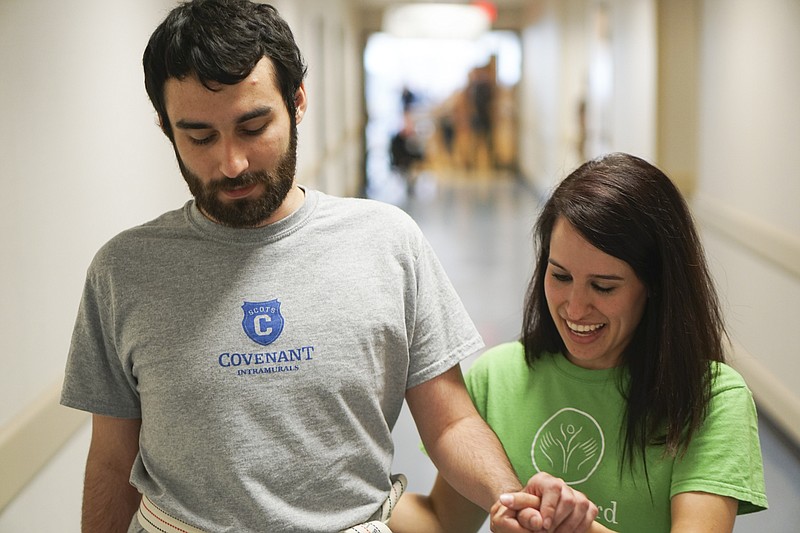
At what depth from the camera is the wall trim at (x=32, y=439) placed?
2444 millimetres

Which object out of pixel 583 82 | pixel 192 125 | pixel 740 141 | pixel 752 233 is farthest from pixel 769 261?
pixel 583 82

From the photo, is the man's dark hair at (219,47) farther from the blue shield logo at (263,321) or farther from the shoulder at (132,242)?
the blue shield logo at (263,321)

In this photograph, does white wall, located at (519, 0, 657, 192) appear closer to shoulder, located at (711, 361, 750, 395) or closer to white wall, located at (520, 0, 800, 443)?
white wall, located at (520, 0, 800, 443)

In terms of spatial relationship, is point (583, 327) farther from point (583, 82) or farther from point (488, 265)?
point (583, 82)

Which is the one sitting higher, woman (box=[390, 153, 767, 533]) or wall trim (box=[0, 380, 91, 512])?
woman (box=[390, 153, 767, 533])

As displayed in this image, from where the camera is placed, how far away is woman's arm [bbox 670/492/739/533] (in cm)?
163

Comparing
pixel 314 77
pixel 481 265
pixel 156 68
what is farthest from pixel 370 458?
pixel 314 77

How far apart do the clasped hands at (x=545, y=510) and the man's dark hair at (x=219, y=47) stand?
32.6 inches

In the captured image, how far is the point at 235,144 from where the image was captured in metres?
1.71

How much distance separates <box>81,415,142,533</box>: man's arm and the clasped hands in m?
0.74

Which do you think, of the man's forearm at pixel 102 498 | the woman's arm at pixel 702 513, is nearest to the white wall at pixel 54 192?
the man's forearm at pixel 102 498

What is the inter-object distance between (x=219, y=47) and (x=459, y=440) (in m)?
0.85

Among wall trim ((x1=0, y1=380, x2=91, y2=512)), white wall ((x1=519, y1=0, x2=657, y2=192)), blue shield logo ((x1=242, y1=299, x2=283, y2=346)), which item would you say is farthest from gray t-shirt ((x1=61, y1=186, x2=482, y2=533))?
wall trim ((x1=0, y1=380, x2=91, y2=512))

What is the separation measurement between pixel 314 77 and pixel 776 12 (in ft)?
20.6
